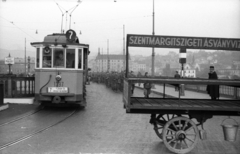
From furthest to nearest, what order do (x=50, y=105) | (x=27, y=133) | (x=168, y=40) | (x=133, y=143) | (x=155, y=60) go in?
(x=155, y=60), (x=50, y=105), (x=27, y=133), (x=133, y=143), (x=168, y=40)

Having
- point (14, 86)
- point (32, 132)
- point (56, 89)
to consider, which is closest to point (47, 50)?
point (56, 89)

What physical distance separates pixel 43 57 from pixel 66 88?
1757 millimetres

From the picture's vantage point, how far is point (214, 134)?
9031 millimetres

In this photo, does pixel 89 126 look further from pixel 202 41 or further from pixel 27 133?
pixel 202 41

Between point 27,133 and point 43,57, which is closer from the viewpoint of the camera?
point 27,133

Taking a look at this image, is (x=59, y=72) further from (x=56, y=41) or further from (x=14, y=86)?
(x=14, y=86)

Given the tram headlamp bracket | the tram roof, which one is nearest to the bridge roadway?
the tram headlamp bracket

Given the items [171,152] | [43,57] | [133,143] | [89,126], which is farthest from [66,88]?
[171,152]

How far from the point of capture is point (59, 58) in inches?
550

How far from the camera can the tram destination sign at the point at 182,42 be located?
6.52m

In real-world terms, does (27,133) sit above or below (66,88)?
below

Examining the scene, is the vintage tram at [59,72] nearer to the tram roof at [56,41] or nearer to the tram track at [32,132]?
the tram roof at [56,41]

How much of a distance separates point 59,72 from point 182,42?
8.28 meters

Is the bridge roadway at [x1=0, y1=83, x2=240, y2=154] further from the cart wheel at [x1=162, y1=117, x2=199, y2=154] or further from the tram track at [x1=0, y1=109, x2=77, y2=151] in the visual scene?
the cart wheel at [x1=162, y1=117, x2=199, y2=154]
